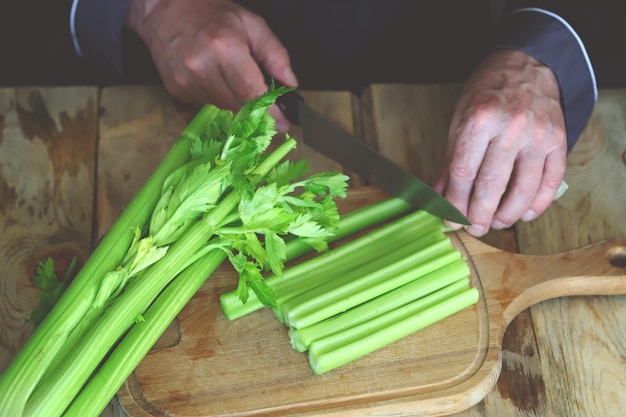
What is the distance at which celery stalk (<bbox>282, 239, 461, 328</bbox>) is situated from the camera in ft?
6.61

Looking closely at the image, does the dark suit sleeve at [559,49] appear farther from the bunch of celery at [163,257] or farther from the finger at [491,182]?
the bunch of celery at [163,257]

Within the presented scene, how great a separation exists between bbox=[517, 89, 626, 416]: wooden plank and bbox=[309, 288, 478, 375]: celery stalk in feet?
0.99

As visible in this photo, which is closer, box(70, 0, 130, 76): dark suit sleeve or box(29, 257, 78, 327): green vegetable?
box(29, 257, 78, 327): green vegetable

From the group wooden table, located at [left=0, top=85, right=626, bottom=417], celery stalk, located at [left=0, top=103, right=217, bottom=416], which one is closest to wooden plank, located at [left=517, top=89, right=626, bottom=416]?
wooden table, located at [left=0, top=85, right=626, bottom=417]

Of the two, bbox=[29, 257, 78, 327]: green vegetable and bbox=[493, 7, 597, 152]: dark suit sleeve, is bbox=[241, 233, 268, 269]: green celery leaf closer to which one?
bbox=[29, 257, 78, 327]: green vegetable

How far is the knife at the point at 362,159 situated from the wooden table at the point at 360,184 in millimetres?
126

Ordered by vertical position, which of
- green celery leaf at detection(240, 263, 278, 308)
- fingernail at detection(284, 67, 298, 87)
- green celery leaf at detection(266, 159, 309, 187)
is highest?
fingernail at detection(284, 67, 298, 87)

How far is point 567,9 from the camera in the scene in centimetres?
243

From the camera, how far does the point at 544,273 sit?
7.08 ft

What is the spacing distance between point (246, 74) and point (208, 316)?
0.76m

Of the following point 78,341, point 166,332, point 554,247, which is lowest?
point 554,247

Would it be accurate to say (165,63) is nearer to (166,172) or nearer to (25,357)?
(166,172)

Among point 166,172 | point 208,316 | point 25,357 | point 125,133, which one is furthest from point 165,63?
point 25,357

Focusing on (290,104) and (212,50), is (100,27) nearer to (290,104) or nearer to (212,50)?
(212,50)
